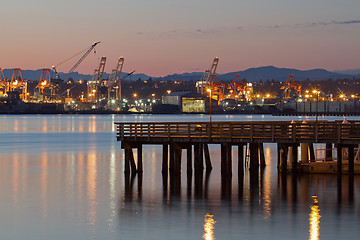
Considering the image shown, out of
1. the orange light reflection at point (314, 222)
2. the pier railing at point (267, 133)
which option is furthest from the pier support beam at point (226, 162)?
the orange light reflection at point (314, 222)

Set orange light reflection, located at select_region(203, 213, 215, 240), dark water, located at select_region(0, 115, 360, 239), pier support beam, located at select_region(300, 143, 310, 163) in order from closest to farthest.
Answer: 1. orange light reflection, located at select_region(203, 213, 215, 240)
2. dark water, located at select_region(0, 115, 360, 239)
3. pier support beam, located at select_region(300, 143, 310, 163)

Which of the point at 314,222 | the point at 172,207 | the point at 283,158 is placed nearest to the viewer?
the point at 314,222

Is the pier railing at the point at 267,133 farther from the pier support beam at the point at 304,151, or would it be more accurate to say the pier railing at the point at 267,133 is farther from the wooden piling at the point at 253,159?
the wooden piling at the point at 253,159

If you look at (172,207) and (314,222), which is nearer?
(314,222)

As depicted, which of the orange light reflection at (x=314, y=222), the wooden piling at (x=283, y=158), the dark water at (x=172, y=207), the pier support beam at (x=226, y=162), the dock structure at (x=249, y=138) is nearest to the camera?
the orange light reflection at (x=314, y=222)

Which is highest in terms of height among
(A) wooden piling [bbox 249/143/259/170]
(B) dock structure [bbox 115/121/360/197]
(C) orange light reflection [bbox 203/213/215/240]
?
(B) dock structure [bbox 115/121/360/197]

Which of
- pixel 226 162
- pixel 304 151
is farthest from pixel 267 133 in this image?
pixel 304 151

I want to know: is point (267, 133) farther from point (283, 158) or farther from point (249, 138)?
point (283, 158)

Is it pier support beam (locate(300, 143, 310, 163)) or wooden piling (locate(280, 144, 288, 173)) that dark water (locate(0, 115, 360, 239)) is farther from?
pier support beam (locate(300, 143, 310, 163))

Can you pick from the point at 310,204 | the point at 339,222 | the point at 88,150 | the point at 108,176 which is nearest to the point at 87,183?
the point at 108,176

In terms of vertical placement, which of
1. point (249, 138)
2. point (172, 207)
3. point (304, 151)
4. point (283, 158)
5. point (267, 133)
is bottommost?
point (172, 207)

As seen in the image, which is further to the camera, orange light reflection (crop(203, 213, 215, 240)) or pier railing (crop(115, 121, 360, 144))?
pier railing (crop(115, 121, 360, 144))

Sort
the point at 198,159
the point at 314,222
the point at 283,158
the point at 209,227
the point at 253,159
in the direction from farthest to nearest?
the point at 253,159, the point at 198,159, the point at 283,158, the point at 314,222, the point at 209,227

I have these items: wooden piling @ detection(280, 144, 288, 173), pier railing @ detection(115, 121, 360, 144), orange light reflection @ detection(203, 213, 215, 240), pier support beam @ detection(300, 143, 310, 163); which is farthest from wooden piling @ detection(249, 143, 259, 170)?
orange light reflection @ detection(203, 213, 215, 240)
